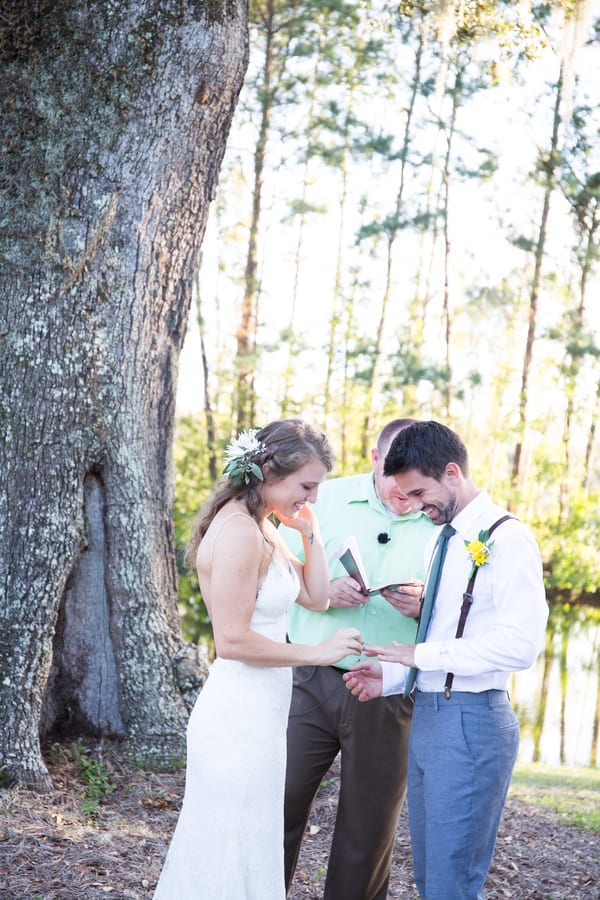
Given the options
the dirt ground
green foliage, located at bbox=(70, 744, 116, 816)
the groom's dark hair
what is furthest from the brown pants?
green foliage, located at bbox=(70, 744, 116, 816)

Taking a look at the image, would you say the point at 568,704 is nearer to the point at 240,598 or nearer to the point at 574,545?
the point at 574,545

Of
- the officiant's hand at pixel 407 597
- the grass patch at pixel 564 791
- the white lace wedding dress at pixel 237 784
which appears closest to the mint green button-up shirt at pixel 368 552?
the officiant's hand at pixel 407 597

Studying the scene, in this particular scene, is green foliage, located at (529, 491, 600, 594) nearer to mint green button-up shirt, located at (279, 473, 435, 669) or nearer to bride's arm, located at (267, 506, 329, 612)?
mint green button-up shirt, located at (279, 473, 435, 669)

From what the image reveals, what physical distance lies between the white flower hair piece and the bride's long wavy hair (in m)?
0.02

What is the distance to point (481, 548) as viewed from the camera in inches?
115

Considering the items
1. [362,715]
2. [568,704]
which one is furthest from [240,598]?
[568,704]

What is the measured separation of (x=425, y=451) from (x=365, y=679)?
100cm

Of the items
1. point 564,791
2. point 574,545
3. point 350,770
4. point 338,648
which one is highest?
point 338,648

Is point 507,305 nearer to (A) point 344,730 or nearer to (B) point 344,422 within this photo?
(B) point 344,422

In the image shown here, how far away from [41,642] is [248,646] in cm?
217

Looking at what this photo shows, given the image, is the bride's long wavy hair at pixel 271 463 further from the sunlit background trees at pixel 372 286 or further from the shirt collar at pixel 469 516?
the sunlit background trees at pixel 372 286

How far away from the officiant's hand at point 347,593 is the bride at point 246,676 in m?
0.35

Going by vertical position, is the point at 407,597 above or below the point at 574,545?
above

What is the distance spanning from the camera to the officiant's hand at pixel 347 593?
375 cm
